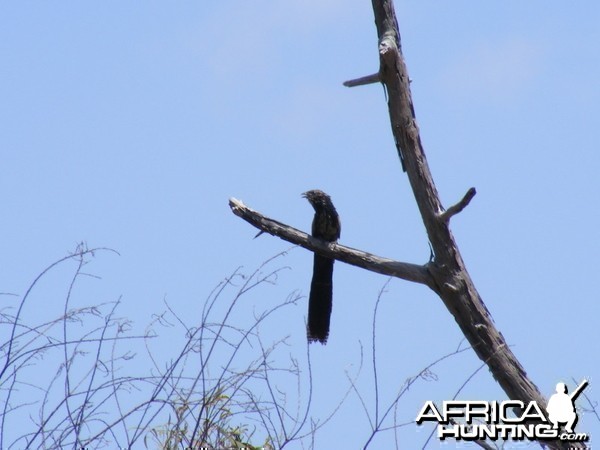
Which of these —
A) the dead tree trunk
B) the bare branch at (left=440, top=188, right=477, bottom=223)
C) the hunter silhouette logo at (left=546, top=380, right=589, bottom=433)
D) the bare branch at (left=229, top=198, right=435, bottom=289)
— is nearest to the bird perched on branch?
the bare branch at (left=229, top=198, right=435, bottom=289)

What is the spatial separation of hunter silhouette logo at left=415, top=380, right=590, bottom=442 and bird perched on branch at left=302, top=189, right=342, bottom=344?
1460 millimetres

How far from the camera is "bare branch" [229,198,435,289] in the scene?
18.3 feet

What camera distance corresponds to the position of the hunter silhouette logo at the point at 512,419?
13.8ft

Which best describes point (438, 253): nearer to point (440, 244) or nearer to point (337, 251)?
point (440, 244)

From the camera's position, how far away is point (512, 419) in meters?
4.84

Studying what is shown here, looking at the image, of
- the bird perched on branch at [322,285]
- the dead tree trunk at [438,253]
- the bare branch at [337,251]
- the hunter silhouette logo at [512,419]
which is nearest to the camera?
the hunter silhouette logo at [512,419]

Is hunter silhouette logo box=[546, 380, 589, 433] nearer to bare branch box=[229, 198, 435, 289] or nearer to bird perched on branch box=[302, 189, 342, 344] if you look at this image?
bare branch box=[229, 198, 435, 289]

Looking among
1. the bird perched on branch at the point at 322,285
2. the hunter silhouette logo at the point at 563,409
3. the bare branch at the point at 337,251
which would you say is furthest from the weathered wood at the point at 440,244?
the bird perched on branch at the point at 322,285

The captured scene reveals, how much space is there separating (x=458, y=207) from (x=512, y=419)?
112cm

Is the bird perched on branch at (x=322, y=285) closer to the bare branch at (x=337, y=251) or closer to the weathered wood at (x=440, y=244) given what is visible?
the bare branch at (x=337, y=251)

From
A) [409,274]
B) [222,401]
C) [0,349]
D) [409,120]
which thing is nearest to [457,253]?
[409,274]

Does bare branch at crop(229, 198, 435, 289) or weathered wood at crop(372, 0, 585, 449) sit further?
bare branch at crop(229, 198, 435, 289)

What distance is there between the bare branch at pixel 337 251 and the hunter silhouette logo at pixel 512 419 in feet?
2.88

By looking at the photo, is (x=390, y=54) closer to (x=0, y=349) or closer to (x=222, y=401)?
(x=222, y=401)
